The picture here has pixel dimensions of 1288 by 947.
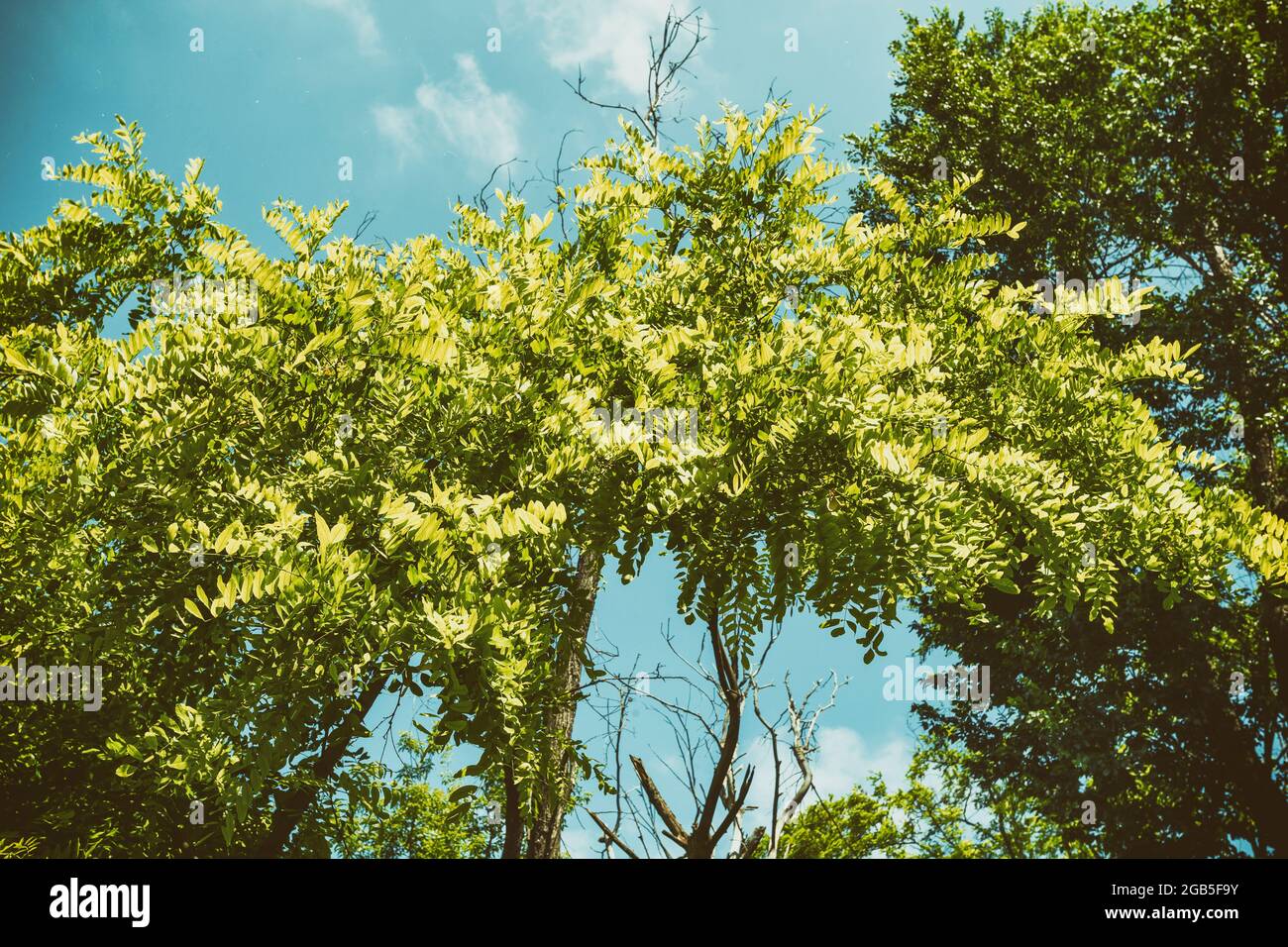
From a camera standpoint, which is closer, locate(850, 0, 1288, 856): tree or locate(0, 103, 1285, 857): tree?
locate(0, 103, 1285, 857): tree

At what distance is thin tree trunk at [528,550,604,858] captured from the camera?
17.0ft

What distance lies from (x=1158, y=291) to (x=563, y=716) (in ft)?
40.6

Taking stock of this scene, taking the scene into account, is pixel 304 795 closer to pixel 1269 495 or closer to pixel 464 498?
pixel 464 498

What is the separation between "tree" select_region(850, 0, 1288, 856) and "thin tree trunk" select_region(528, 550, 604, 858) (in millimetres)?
7056

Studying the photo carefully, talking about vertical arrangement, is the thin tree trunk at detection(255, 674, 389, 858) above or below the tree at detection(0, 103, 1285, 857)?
below

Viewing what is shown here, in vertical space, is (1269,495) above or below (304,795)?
above

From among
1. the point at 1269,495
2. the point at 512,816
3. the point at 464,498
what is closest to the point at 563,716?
the point at 512,816

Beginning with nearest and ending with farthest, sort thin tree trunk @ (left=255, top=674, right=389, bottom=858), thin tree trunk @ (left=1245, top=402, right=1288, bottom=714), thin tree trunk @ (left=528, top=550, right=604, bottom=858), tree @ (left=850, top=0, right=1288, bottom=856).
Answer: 1. thin tree trunk @ (left=255, top=674, right=389, bottom=858)
2. thin tree trunk @ (left=528, top=550, right=604, bottom=858)
3. thin tree trunk @ (left=1245, top=402, right=1288, bottom=714)
4. tree @ (left=850, top=0, right=1288, bottom=856)

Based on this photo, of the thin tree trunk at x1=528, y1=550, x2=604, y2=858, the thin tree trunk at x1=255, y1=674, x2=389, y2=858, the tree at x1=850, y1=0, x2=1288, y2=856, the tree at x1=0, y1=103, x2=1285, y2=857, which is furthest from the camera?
the tree at x1=850, y1=0, x2=1288, y2=856

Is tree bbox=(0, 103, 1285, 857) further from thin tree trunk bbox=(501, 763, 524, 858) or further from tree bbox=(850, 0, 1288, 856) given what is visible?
tree bbox=(850, 0, 1288, 856)

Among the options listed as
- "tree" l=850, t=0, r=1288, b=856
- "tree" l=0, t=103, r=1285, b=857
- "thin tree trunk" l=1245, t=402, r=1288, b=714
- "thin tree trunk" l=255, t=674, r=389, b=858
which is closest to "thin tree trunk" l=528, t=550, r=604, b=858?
"tree" l=0, t=103, r=1285, b=857

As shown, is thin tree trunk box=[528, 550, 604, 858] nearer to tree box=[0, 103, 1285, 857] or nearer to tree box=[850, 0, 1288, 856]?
tree box=[0, 103, 1285, 857]

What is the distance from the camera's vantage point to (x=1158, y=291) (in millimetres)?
14297
